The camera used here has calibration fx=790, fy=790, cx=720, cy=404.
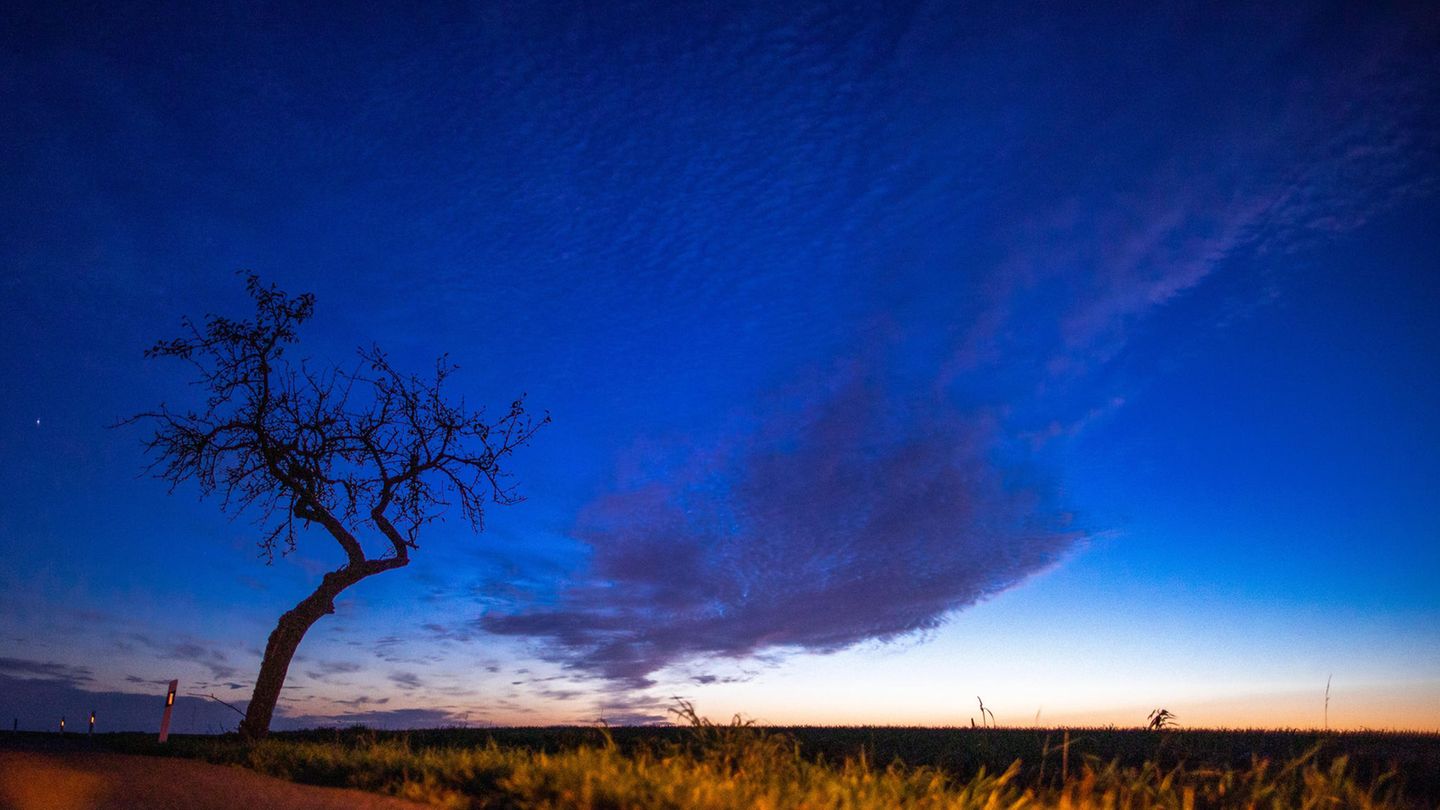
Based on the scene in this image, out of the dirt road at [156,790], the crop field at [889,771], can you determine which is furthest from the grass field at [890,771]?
the dirt road at [156,790]

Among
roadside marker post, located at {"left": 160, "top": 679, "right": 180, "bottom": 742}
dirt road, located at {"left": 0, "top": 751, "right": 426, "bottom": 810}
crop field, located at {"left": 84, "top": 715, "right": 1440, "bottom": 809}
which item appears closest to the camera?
crop field, located at {"left": 84, "top": 715, "right": 1440, "bottom": 809}

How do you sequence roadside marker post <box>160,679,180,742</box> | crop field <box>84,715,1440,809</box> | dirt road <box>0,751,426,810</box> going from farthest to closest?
1. roadside marker post <box>160,679,180,742</box>
2. dirt road <box>0,751,426,810</box>
3. crop field <box>84,715,1440,809</box>

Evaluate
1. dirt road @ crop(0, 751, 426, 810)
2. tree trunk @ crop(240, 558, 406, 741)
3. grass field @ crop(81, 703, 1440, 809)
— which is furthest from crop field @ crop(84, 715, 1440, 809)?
tree trunk @ crop(240, 558, 406, 741)

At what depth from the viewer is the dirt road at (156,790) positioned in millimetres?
6105

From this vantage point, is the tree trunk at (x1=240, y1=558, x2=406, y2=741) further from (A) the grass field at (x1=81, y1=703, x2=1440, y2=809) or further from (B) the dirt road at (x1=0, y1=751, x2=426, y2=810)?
(B) the dirt road at (x1=0, y1=751, x2=426, y2=810)

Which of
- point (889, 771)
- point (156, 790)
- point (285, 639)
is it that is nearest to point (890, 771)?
point (889, 771)

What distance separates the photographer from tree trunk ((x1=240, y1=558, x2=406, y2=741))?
14305 mm

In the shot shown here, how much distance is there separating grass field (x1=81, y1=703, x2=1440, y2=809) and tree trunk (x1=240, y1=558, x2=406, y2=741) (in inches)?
79.0

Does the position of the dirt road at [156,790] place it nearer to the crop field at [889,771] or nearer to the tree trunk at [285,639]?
the crop field at [889,771]

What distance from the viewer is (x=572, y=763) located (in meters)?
6.38

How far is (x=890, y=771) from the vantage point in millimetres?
6598

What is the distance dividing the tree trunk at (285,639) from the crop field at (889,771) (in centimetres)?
193

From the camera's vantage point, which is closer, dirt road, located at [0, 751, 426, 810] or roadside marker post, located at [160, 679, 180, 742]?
dirt road, located at [0, 751, 426, 810]

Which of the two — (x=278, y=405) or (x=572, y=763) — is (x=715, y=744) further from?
(x=278, y=405)
